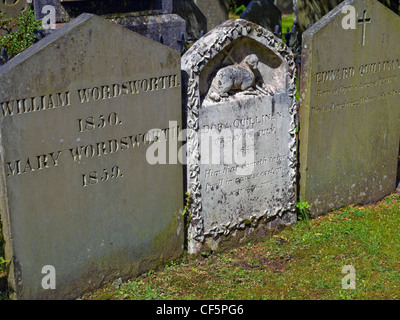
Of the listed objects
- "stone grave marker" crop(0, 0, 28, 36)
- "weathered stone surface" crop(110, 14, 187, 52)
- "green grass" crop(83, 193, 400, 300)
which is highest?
"stone grave marker" crop(0, 0, 28, 36)

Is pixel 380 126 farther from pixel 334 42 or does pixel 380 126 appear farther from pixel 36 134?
pixel 36 134

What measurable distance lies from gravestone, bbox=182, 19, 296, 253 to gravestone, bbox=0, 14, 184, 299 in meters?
0.22

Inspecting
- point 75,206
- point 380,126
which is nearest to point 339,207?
point 380,126

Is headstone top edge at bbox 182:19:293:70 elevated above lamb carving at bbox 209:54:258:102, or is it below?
above

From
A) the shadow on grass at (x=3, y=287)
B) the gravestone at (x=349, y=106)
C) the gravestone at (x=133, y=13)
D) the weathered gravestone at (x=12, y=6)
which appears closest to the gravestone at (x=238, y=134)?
the gravestone at (x=349, y=106)

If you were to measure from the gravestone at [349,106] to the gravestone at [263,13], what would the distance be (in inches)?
267

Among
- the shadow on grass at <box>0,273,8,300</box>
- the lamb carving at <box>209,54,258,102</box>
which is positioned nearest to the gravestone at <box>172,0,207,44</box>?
the lamb carving at <box>209,54,258,102</box>

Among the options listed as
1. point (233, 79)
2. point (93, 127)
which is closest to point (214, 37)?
point (233, 79)

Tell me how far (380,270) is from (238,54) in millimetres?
2262

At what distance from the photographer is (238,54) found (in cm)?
508

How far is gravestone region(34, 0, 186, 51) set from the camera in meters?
8.61

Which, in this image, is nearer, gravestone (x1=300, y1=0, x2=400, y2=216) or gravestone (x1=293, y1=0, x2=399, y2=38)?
gravestone (x1=300, y1=0, x2=400, y2=216)

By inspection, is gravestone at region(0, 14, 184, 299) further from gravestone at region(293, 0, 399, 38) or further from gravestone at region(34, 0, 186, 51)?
gravestone at region(293, 0, 399, 38)

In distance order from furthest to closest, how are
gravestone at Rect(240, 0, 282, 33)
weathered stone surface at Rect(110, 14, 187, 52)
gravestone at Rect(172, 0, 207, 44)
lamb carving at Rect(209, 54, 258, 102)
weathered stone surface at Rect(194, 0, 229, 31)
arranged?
1. weathered stone surface at Rect(194, 0, 229, 31)
2. gravestone at Rect(172, 0, 207, 44)
3. gravestone at Rect(240, 0, 282, 33)
4. weathered stone surface at Rect(110, 14, 187, 52)
5. lamb carving at Rect(209, 54, 258, 102)
